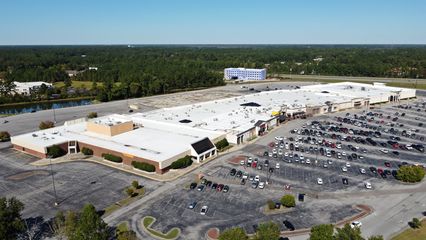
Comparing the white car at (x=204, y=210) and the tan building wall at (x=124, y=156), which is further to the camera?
the tan building wall at (x=124, y=156)

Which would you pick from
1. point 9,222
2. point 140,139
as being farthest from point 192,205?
point 140,139

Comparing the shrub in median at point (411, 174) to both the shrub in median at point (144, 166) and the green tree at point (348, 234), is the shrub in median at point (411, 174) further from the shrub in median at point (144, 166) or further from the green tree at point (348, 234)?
the shrub in median at point (144, 166)

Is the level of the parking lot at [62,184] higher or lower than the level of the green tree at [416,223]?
lower

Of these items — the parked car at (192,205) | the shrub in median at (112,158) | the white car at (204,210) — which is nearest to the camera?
the white car at (204,210)

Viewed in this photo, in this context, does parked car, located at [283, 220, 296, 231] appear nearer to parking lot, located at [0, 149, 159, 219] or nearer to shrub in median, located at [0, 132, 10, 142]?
parking lot, located at [0, 149, 159, 219]

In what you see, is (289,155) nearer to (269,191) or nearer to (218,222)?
(269,191)

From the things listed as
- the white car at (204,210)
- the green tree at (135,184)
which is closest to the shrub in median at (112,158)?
the green tree at (135,184)

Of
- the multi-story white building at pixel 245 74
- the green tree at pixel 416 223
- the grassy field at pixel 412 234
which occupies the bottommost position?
the grassy field at pixel 412 234
